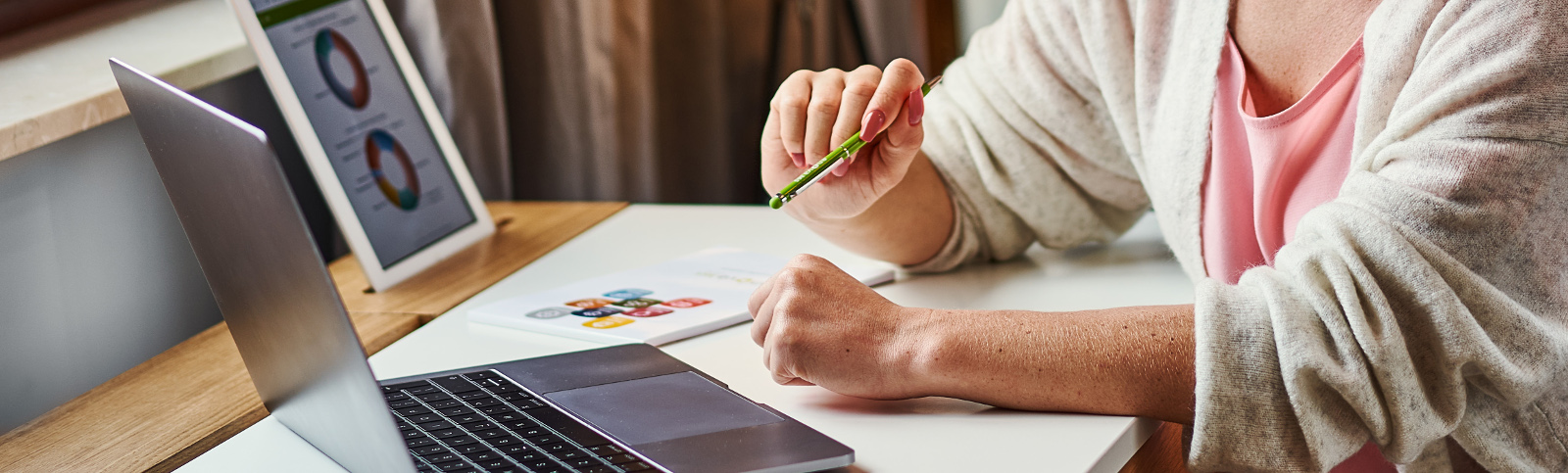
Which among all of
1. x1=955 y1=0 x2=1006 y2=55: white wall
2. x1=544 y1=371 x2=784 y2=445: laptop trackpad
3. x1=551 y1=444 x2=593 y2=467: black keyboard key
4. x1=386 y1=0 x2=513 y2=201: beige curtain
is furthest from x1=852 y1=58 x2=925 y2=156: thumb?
x1=955 y1=0 x2=1006 y2=55: white wall

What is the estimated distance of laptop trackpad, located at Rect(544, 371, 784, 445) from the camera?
653 mm

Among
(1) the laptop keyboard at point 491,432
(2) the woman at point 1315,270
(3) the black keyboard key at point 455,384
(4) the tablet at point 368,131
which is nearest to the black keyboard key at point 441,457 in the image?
(1) the laptop keyboard at point 491,432

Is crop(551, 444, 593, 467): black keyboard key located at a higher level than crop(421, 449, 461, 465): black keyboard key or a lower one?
lower

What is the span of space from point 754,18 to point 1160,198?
800mm

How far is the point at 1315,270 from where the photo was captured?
0.67 metres

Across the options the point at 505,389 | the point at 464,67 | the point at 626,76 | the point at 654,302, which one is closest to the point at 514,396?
the point at 505,389

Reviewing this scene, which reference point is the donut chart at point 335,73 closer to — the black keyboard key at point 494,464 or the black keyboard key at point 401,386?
the black keyboard key at point 401,386

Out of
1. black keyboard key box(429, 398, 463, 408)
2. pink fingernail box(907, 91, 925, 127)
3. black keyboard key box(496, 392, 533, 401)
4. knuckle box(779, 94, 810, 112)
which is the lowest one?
black keyboard key box(496, 392, 533, 401)

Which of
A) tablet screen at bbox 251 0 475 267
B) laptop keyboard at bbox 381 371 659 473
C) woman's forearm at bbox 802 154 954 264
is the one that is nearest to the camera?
laptop keyboard at bbox 381 371 659 473

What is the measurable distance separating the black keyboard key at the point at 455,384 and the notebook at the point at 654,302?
0.13 meters

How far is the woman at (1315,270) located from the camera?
638 mm

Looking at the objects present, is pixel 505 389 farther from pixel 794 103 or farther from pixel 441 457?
pixel 794 103

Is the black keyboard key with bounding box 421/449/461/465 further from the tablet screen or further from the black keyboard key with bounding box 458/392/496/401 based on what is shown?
the tablet screen

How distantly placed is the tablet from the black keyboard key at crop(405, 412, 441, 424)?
0.42m
